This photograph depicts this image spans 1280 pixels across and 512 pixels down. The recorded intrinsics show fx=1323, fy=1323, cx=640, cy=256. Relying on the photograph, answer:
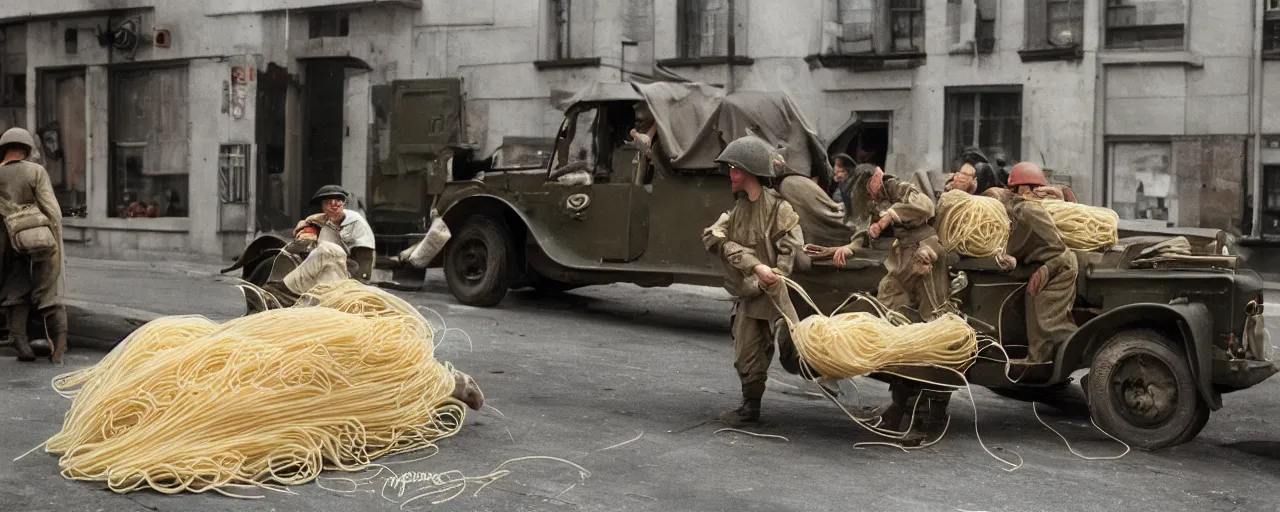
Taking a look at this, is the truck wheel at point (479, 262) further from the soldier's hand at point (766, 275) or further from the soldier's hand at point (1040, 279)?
the soldier's hand at point (1040, 279)

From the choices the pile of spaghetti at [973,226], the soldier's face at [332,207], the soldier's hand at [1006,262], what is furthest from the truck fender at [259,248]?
the soldier's hand at [1006,262]

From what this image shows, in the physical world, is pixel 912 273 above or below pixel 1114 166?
below

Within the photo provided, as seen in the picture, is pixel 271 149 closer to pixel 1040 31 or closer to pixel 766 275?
pixel 1040 31

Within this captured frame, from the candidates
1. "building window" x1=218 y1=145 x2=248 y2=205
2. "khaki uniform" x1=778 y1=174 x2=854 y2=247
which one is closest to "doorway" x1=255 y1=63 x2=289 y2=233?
"building window" x1=218 y1=145 x2=248 y2=205

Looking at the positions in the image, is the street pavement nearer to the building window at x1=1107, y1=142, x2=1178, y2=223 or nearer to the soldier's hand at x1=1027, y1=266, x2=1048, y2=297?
the soldier's hand at x1=1027, y1=266, x2=1048, y2=297

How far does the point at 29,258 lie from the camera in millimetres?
9430

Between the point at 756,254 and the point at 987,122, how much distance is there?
12632 mm

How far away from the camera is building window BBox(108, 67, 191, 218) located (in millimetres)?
22812

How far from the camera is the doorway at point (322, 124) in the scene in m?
22.3

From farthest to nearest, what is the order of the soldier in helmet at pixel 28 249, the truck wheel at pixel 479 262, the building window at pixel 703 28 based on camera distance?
the building window at pixel 703 28 → the truck wheel at pixel 479 262 → the soldier in helmet at pixel 28 249

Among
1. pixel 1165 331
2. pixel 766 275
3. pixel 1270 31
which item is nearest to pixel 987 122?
pixel 1270 31

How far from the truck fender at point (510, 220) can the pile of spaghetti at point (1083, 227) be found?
5.76 metres

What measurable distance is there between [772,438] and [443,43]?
15.2 m

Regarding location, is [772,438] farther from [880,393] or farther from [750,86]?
[750,86]
